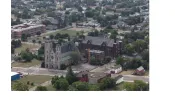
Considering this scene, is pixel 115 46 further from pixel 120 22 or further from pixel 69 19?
pixel 69 19

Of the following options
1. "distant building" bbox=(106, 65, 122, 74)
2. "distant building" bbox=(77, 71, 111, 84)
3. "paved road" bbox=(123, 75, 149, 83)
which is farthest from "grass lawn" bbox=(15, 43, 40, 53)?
"paved road" bbox=(123, 75, 149, 83)

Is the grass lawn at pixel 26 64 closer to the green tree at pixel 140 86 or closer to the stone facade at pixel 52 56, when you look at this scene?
the stone facade at pixel 52 56

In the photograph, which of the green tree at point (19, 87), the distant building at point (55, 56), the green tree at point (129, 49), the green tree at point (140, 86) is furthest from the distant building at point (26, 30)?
the green tree at point (140, 86)

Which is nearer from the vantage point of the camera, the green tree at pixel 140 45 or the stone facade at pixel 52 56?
the stone facade at pixel 52 56

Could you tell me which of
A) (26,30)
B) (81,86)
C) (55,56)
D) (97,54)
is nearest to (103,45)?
(97,54)

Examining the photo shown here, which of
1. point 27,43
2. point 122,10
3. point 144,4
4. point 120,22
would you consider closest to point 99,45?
→ point 27,43

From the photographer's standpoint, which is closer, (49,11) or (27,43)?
(27,43)

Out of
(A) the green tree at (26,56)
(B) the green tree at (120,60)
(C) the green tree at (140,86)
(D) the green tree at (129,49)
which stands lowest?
(C) the green tree at (140,86)
